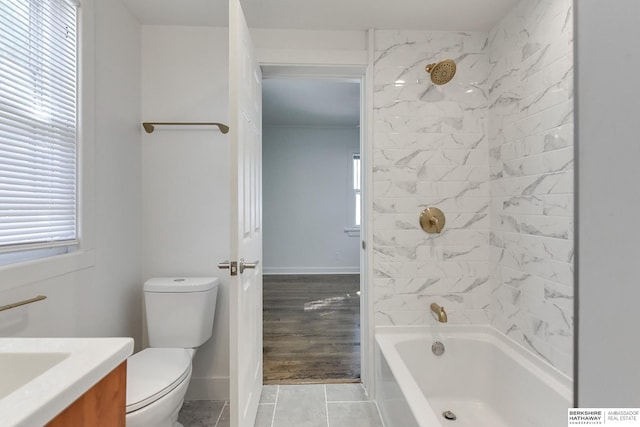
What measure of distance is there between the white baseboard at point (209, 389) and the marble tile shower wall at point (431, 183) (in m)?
1.07

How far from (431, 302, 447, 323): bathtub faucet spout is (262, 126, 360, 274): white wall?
3.23 meters

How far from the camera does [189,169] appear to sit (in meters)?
1.80

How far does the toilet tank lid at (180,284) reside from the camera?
161 centimetres

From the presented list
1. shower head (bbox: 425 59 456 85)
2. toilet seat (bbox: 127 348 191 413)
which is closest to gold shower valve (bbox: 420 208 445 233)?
shower head (bbox: 425 59 456 85)

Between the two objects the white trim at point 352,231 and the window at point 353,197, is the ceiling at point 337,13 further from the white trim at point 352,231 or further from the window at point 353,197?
the white trim at point 352,231

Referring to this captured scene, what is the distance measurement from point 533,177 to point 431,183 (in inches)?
20.7

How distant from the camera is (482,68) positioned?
1821mm

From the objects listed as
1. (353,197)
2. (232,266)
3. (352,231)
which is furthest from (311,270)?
(232,266)

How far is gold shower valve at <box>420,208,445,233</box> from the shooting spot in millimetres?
1780

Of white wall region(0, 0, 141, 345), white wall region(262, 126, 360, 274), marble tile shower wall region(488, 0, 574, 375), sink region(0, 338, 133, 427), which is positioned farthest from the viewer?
white wall region(262, 126, 360, 274)

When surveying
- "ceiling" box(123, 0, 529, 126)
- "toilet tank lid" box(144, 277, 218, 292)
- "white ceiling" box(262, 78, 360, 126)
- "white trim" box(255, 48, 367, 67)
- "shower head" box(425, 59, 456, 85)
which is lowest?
"toilet tank lid" box(144, 277, 218, 292)

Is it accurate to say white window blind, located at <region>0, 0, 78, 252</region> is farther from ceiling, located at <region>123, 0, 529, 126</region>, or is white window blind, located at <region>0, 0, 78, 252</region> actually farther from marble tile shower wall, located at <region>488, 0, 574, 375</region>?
marble tile shower wall, located at <region>488, 0, 574, 375</region>

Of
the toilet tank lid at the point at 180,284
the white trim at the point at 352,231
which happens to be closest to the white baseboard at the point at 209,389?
the toilet tank lid at the point at 180,284

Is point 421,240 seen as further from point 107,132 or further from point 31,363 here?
point 107,132
